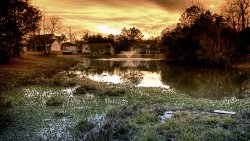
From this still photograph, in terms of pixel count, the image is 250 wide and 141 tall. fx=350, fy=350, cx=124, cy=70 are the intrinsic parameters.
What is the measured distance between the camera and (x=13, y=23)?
48.3m

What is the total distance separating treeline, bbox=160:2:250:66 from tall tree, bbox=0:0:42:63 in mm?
31661

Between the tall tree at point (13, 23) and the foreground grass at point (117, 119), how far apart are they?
2363cm

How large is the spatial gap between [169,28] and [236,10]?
73.5 ft

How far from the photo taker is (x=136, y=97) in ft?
80.4

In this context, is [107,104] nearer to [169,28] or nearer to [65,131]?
[65,131]

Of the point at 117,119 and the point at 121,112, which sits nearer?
the point at 117,119

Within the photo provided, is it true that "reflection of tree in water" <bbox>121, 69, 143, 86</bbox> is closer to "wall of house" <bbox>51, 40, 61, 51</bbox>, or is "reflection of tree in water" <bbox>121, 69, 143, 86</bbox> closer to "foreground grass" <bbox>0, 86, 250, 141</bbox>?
"foreground grass" <bbox>0, 86, 250, 141</bbox>

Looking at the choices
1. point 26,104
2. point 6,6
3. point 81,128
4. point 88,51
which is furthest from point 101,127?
point 88,51

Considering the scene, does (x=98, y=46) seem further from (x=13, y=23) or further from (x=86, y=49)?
(x=13, y=23)

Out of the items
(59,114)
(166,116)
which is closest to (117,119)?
(166,116)

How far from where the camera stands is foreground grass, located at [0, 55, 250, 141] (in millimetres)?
13734

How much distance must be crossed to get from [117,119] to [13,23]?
36.4 meters

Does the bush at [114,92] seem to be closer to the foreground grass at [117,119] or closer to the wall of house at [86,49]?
the foreground grass at [117,119]

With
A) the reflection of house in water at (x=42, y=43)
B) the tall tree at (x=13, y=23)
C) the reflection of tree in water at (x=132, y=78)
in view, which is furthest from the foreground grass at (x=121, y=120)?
the reflection of house in water at (x=42, y=43)
